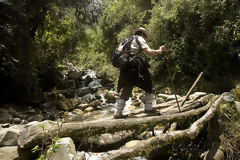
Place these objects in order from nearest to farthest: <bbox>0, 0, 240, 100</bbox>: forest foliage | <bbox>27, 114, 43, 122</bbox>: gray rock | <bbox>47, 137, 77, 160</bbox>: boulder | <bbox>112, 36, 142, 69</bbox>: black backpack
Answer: <bbox>47, 137, 77, 160</bbox>: boulder
<bbox>112, 36, 142, 69</bbox>: black backpack
<bbox>0, 0, 240, 100</bbox>: forest foliage
<bbox>27, 114, 43, 122</bbox>: gray rock

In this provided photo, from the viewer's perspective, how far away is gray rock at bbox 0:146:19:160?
2.13 m

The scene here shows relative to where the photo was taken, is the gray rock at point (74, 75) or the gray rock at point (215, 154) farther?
the gray rock at point (74, 75)

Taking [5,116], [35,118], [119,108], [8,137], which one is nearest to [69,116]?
[35,118]

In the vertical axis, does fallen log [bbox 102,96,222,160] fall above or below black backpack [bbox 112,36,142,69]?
below

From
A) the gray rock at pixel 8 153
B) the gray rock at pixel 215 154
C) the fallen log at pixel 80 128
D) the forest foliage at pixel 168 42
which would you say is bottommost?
the gray rock at pixel 215 154

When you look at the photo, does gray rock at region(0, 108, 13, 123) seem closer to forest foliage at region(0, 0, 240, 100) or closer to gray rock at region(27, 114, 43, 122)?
gray rock at region(27, 114, 43, 122)

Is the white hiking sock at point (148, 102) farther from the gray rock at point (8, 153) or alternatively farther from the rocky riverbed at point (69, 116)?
Answer: the gray rock at point (8, 153)

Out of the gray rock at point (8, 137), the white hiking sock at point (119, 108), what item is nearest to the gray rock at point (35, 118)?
the gray rock at point (8, 137)

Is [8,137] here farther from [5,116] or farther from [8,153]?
[5,116]

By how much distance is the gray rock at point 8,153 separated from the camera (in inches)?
83.9

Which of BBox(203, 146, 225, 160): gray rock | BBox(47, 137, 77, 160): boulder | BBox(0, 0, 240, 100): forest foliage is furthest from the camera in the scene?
BBox(0, 0, 240, 100): forest foliage

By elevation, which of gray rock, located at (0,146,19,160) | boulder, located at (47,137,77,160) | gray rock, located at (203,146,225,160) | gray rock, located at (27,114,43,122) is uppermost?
boulder, located at (47,137,77,160)

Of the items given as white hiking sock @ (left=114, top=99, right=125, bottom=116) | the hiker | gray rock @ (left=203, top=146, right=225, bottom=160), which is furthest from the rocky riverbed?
gray rock @ (left=203, top=146, right=225, bottom=160)

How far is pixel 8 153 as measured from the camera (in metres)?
2.21
